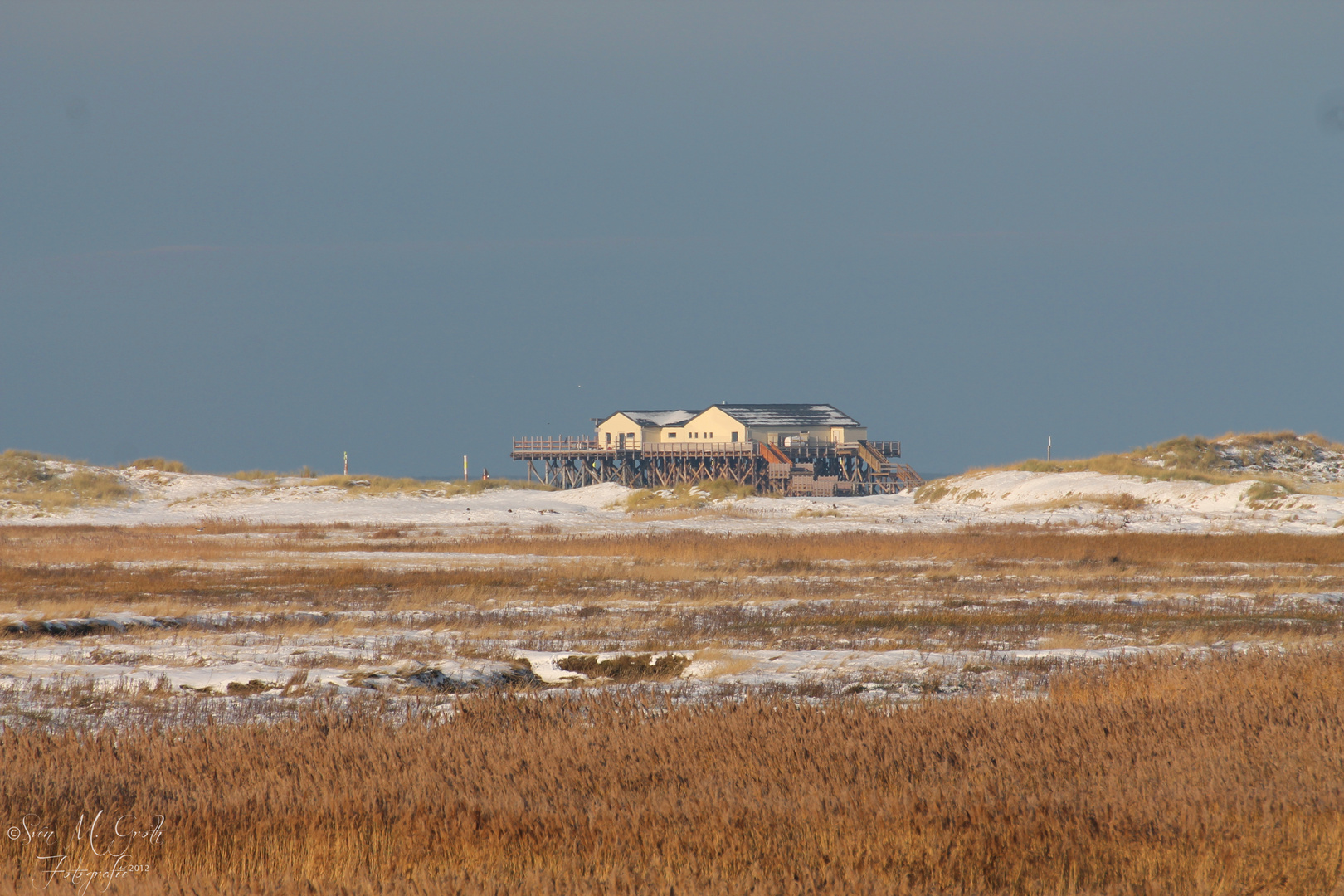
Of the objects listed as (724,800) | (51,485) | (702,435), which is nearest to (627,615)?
(724,800)

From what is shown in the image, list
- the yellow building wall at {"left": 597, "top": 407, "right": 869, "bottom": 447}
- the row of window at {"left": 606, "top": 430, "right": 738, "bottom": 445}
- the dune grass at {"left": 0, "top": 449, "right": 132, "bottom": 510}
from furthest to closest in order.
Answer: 1. the row of window at {"left": 606, "top": 430, "right": 738, "bottom": 445}
2. the yellow building wall at {"left": 597, "top": 407, "right": 869, "bottom": 447}
3. the dune grass at {"left": 0, "top": 449, "right": 132, "bottom": 510}

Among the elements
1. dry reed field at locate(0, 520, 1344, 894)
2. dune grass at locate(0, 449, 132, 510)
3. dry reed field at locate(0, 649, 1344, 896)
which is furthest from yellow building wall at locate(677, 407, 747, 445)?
dry reed field at locate(0, 649, 1344, 896)

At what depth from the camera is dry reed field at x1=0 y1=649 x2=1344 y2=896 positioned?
4.84 metres

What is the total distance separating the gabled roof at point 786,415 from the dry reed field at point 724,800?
8218 cm

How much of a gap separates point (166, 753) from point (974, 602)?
16.6 m

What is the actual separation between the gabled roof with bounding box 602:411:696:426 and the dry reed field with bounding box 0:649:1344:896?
85392mm

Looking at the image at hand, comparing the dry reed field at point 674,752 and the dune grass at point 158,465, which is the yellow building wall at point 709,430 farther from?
the dry reed field at point 674,752

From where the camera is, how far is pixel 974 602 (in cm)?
2131

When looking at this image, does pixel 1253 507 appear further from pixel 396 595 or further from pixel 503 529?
pixel 396 595

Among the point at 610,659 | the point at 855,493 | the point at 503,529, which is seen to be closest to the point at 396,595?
the point at 610,659

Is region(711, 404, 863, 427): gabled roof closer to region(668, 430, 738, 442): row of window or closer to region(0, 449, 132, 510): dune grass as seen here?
region(668, 430, 738, 442): row of window

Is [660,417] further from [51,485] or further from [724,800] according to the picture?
[724,800]

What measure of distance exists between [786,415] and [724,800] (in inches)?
3454

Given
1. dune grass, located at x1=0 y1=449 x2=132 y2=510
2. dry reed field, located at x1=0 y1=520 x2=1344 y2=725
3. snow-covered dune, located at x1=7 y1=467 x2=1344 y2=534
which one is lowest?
dry reed field, located at x1=0 y1=520 x2=1344 y2=725
